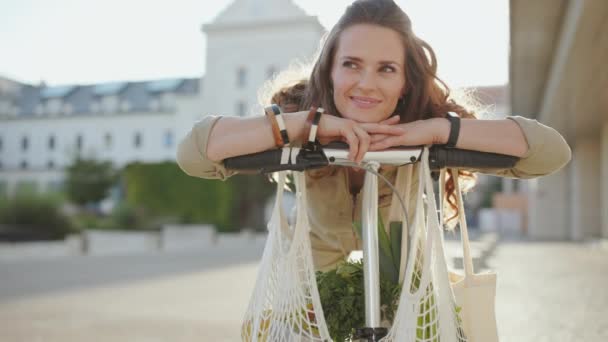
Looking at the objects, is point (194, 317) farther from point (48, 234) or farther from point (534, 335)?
point (48, 234)

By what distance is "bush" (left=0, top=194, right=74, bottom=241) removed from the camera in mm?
14523

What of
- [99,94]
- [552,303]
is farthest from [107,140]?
[552,303]

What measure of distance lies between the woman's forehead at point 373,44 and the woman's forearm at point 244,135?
1.17 ft

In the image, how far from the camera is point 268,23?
1864 inches

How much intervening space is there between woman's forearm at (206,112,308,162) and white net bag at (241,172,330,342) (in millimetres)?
131

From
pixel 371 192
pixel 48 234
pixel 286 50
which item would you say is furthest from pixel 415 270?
pixel 286 50

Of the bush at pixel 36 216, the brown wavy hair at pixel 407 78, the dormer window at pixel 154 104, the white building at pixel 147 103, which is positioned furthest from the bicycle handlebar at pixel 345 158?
the dormer window at pixel 154 104

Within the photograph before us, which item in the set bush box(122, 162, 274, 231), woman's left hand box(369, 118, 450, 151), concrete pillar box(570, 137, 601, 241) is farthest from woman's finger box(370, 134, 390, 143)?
concrete pillar box(570, 137, 601, 241)

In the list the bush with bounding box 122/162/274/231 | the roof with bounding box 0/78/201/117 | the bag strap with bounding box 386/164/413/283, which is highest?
the roof with bounding box 0/78/201/117

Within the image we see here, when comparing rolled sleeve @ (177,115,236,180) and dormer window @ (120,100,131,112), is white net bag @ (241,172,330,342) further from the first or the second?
dormer window @ (120,100,131,112)

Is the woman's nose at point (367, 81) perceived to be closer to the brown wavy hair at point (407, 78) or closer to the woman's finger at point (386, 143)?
the brown wavy hair at point (407, 78)

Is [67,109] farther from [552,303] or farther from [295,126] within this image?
[295,126]

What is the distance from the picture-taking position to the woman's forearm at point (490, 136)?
184 centimetres

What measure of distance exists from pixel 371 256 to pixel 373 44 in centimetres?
75
